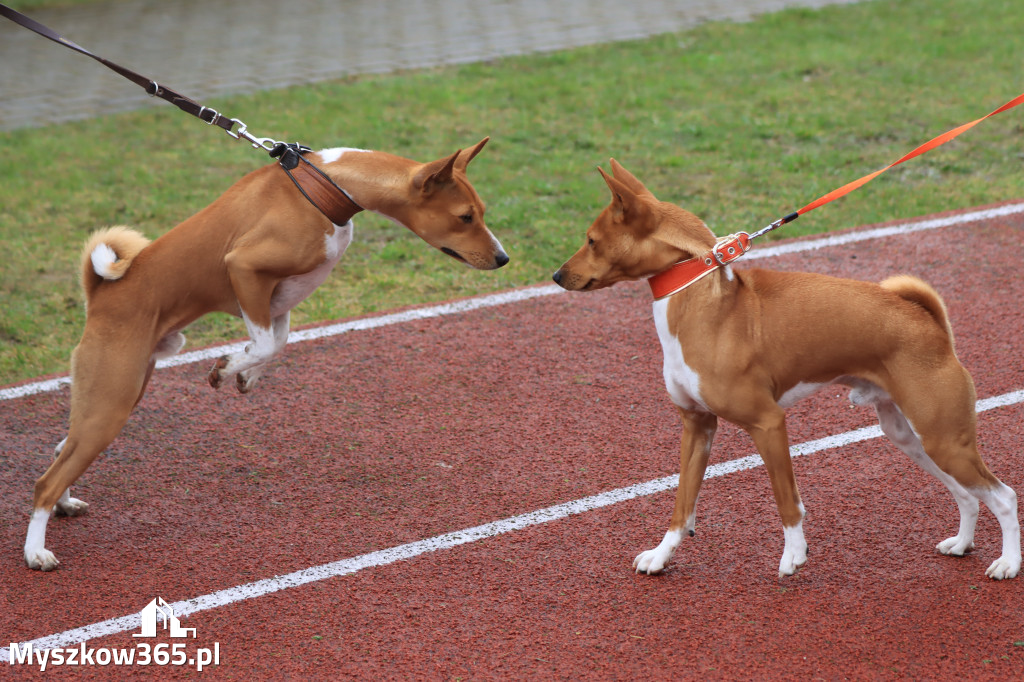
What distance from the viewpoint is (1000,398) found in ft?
19.9

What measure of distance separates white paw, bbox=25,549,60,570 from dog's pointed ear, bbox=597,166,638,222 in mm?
2957

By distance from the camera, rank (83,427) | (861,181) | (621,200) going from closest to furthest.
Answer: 1. (621,200)
2. (83,427)
3. (861,181)

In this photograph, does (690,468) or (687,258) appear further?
(690,468)

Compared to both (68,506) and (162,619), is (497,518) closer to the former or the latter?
(162,619)

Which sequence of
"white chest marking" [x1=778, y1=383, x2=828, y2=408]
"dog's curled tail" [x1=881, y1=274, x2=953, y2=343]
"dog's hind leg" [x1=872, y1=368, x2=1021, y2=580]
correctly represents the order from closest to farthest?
1. "dog's hind leg" [x1=872, y1=368, x2=1021, y2=580]
2. "dog's curled tail" [x1=881, y1=274, x2=953, y2=343]
3. "white chest marking" [x1=778, y1=383, x2=828, y2=408]

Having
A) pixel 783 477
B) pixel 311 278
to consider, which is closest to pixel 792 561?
pixel 783 477

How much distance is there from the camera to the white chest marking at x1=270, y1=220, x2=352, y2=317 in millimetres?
4848

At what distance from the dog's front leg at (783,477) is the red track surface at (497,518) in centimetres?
24

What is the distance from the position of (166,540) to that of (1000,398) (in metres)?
4.63

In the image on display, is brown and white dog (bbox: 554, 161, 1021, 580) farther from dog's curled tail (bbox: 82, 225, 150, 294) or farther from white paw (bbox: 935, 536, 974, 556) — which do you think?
dog's curled tail (bbox: 82, 225, 150, 294)

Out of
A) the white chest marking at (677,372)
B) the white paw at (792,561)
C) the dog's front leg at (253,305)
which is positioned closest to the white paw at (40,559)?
the dog's front leg at (253,305)

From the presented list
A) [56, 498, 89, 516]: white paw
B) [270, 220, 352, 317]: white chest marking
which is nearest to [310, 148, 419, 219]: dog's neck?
[270, 220, 352, 317]: white chest marking

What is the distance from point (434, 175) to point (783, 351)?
171cm

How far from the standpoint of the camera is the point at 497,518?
5160 millimetres
